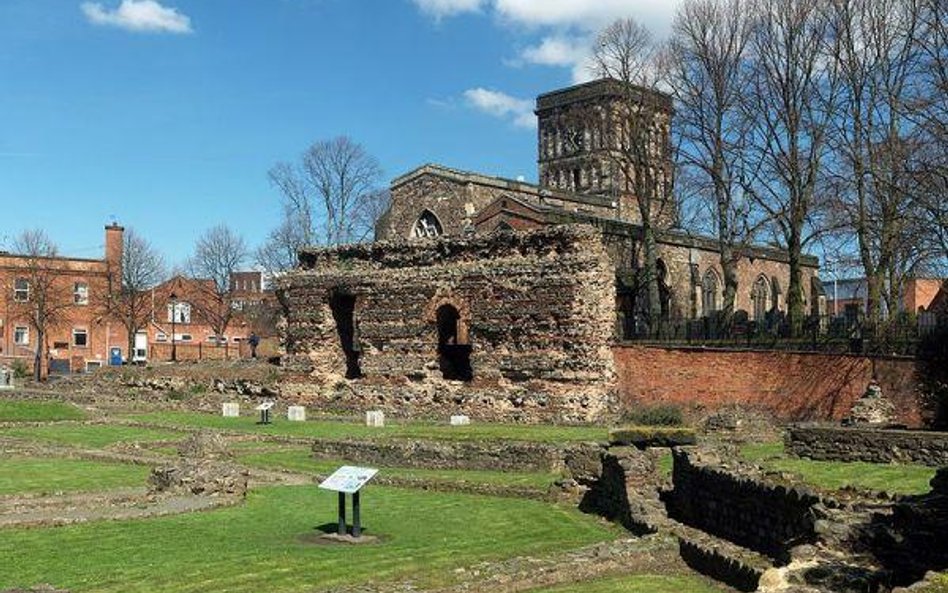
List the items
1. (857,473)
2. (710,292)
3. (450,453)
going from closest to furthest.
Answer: (857,473)
(450,453)
(710,292)

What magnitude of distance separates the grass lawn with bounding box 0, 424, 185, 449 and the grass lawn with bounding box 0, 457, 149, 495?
3296mm

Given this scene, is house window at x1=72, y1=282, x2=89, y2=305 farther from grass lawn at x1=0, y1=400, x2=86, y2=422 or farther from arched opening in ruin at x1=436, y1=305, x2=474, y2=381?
arched opening in ruin at x1=436, y1=305, x2=474, y2=381

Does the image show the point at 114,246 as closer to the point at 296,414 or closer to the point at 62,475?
the point at 296,414

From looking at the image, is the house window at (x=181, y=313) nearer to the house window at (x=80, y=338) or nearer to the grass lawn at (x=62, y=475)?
the house window at (x=80, y=338)

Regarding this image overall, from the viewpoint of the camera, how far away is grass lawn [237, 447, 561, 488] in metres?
19.4

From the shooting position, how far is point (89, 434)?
29.0 metres

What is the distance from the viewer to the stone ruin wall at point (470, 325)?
30938 millimetres

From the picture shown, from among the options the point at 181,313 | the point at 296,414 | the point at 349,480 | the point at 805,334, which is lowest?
the point at 296,414

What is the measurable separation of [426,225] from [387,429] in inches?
1123

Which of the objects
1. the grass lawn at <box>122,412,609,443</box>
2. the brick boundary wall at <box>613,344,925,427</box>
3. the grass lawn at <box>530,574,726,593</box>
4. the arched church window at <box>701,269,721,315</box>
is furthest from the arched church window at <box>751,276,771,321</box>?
the grass lawn at <box>530,574,726,593</box>

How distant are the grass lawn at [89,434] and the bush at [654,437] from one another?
14.2 meters

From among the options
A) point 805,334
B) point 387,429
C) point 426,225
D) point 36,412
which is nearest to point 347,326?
point 387,429

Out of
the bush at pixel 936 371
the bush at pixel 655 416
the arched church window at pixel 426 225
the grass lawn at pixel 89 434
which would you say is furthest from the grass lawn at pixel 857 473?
the arched church window at pixel 426 225

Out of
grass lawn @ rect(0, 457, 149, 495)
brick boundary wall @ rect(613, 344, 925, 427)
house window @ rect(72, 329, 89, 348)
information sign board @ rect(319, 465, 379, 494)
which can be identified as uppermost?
house window @ rect(72, 329, 89, 348)
